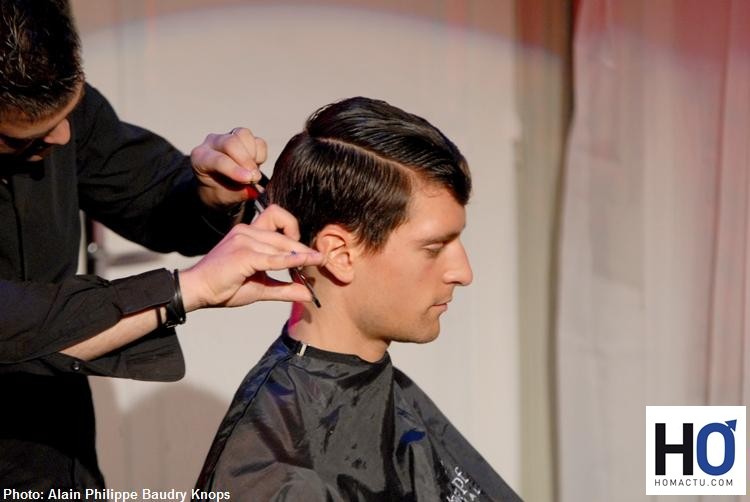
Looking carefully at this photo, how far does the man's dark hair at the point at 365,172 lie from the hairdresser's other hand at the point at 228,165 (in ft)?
0.22

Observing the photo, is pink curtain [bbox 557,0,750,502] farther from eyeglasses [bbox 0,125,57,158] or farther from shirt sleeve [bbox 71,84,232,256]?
eyeglasses [bbox 0,125,57,158]

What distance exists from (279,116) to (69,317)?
4.61 ft

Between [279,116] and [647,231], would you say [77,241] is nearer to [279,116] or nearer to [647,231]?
[279,116]

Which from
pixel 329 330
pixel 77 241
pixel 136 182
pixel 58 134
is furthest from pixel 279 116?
pixel 58 134

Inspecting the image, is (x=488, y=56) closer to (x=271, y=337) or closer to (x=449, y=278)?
(x=271, y=337)

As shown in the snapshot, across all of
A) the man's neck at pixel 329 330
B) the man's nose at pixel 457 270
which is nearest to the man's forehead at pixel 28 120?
the man's neck at pixel 329 330

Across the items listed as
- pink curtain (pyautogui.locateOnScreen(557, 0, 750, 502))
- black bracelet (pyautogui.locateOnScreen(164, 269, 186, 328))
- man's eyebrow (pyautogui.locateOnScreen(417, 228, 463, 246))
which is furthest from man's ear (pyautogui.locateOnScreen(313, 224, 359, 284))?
pink curtain (pyautogui.locateOnScreen(557, 0, 750, 502))

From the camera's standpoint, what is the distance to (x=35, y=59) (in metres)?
1.37

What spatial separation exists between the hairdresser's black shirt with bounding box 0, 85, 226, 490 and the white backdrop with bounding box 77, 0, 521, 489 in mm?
730

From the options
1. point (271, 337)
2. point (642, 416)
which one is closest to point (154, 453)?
point (271, 337)

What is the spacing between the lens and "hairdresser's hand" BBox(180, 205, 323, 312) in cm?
141

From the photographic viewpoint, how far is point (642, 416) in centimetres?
261

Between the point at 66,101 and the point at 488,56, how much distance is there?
5.60ft

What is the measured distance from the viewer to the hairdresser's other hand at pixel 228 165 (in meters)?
1.63
